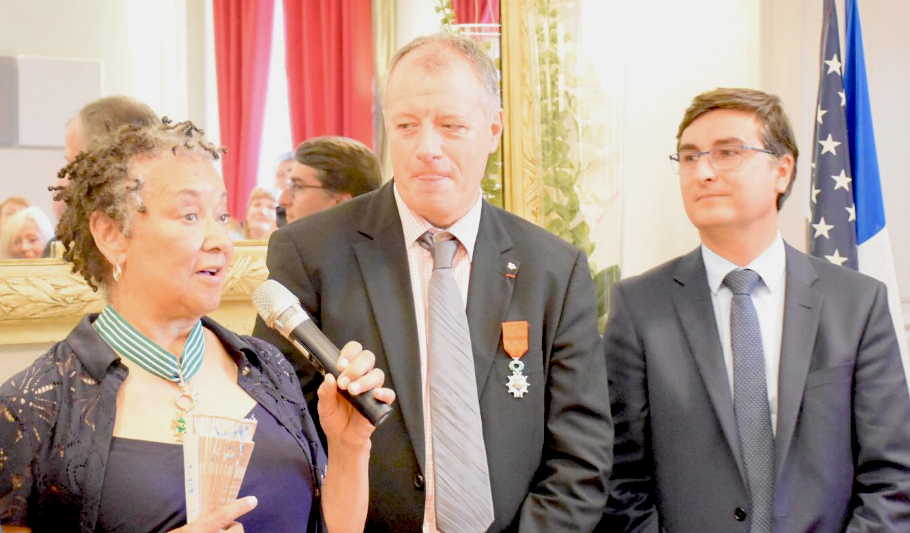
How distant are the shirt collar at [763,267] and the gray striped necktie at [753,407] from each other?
0.07 metres

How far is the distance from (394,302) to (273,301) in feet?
1.55

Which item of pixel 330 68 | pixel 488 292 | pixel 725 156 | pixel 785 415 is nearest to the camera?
pixel 488 292

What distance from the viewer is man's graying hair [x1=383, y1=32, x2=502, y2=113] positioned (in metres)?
2.13

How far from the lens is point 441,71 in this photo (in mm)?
2117

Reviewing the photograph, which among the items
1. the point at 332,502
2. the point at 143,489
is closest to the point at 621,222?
the point at 332,502

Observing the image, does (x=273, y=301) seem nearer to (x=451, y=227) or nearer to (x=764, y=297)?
(x=451, y=227)

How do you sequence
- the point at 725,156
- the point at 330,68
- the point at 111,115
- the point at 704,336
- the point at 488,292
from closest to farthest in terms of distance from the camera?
the point at 488,292
the point at 704,336
the point at 725,156
the point at 111,115
the point at 330,68

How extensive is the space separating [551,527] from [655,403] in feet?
1.99

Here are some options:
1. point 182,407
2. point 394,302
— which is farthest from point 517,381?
point 182,407

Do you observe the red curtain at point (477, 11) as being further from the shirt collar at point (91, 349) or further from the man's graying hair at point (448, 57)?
the shirt collar at point (91, 349)

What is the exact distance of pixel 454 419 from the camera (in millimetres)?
2049

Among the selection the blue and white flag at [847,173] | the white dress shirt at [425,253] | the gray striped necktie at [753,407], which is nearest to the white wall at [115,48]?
the white dress shirt at [425,253]

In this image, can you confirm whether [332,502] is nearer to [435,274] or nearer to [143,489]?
[143,489]

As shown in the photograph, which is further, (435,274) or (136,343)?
(435,274)
